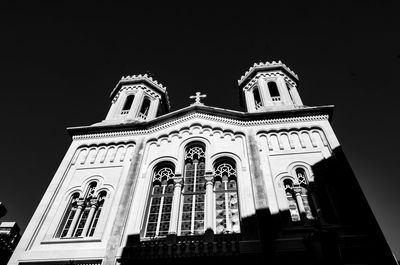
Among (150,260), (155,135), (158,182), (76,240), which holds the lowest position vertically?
(150,260)

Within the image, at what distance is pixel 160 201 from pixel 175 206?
948 mm

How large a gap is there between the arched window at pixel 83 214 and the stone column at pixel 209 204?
414 centimetres

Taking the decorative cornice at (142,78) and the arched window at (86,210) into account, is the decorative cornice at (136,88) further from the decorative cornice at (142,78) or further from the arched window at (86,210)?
the arched window at (86,210)

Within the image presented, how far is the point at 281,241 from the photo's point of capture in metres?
9.63

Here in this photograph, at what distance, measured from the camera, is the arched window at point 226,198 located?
10.8m

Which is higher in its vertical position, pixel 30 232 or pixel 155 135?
pixel 155 135

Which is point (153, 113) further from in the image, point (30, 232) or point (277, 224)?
point (277, 224)

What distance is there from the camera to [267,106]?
17.2 meters

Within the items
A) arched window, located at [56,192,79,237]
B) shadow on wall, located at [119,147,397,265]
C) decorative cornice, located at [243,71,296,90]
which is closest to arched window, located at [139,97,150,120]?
decorative cornice, located at [243,71,296,90]

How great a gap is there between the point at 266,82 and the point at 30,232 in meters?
14.5

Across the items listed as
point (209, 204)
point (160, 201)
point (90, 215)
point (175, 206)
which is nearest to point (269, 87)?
point (209, 204)

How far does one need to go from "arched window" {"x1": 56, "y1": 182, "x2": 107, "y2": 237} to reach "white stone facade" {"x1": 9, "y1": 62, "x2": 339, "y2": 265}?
23 cm

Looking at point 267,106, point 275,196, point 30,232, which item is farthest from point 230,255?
point 267,106

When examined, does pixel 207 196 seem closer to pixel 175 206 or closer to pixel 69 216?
pixel 175 206
